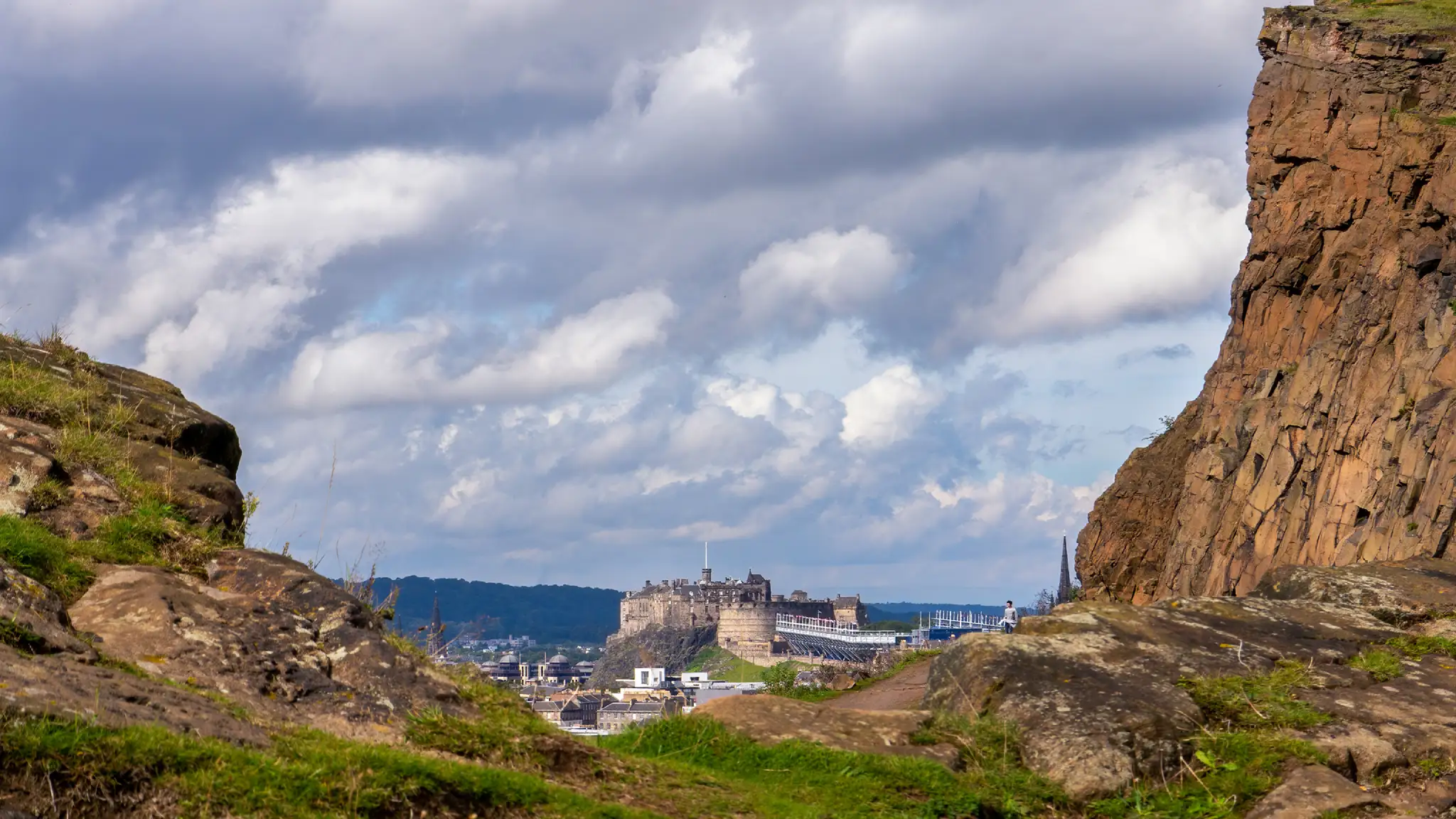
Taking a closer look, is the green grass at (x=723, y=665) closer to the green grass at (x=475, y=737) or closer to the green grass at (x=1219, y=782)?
the green grass at (x=1219, y=782)

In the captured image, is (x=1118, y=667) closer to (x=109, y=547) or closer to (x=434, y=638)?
(x=434, y=638)

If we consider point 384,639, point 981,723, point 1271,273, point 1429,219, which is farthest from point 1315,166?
point 384,639

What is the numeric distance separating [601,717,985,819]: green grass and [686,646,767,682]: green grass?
11777 cm

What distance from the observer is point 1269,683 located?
11.2 m

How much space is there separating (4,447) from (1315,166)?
1635 inches

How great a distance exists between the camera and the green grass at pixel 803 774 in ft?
29.8

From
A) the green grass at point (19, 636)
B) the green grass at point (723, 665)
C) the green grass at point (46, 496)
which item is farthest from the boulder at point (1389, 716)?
the green grass at point (723, 665)

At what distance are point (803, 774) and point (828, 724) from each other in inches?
49.5

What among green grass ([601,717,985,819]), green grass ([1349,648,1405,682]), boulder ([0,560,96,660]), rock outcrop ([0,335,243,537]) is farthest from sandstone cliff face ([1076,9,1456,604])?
boulder ([0,560,96,660])

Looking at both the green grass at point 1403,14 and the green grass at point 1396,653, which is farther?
the green grass at point 1403,14

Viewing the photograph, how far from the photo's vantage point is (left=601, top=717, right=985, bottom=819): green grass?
29.8 ft

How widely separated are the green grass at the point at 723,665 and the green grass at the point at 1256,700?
117050 millimetres

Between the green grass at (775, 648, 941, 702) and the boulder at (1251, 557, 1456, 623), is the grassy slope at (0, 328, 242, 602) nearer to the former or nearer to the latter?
the green grass at (775, 648, 941, 702)

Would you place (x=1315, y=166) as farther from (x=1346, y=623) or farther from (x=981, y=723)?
(x=981, y=723)
